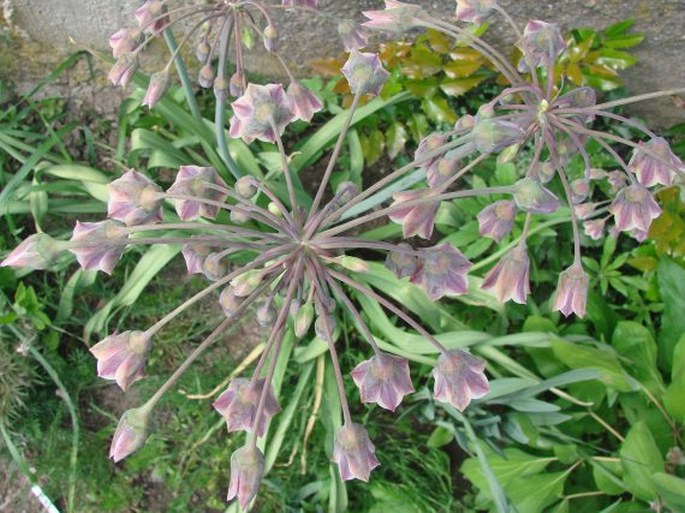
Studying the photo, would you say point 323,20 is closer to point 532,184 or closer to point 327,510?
point 532,184

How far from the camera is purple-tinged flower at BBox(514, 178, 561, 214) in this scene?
→ 118cm

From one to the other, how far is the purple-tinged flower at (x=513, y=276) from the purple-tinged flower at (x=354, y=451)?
0.37 metres

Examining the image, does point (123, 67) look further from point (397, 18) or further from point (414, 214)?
point (414, 214)

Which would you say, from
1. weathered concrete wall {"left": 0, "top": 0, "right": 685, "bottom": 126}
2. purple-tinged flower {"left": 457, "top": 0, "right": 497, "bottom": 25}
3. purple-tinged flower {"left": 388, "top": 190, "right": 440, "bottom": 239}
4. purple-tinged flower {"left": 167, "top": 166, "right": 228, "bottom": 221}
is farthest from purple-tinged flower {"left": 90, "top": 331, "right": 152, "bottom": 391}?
weathered concrete wall {"left": 0, "top": 0, "right": 685, "bottom": 126}

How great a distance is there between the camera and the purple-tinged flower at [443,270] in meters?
1.29

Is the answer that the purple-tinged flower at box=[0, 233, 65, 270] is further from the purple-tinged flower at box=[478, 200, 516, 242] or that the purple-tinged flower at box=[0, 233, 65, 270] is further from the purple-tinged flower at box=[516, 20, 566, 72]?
the purple-tinged flower at box=[516, 20, 566, 72]

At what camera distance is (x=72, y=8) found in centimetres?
234

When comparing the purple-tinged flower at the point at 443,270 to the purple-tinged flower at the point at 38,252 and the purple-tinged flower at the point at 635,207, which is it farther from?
the purple-tinged flower at the point at 38,252

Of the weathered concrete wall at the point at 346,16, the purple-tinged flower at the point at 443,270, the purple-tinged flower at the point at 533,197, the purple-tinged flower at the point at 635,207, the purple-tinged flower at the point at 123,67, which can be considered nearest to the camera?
the purple-tinged flower at the point at 533,197

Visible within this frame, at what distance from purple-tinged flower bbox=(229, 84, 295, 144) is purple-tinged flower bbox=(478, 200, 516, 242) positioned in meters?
0.42

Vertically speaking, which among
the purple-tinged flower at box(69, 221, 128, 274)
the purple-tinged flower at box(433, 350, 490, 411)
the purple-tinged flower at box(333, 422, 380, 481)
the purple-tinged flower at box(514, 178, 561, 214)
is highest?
the purple-tinged flower at box(69, 221, 128, 274)

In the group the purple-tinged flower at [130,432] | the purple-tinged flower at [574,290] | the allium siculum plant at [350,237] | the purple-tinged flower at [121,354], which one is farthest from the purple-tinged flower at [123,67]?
the purple-tinged flower at [574,290]

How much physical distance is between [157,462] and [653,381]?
1626 millimetres

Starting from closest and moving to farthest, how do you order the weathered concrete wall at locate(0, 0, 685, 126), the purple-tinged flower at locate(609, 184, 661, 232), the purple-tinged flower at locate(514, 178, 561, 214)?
the purple-tinged flower at locate(514, 178, 561, 214), the purple-tinged flower at locate(609, 184, 661, 232), the weathered concrete wall at locate(0, 0, 685, 126)
